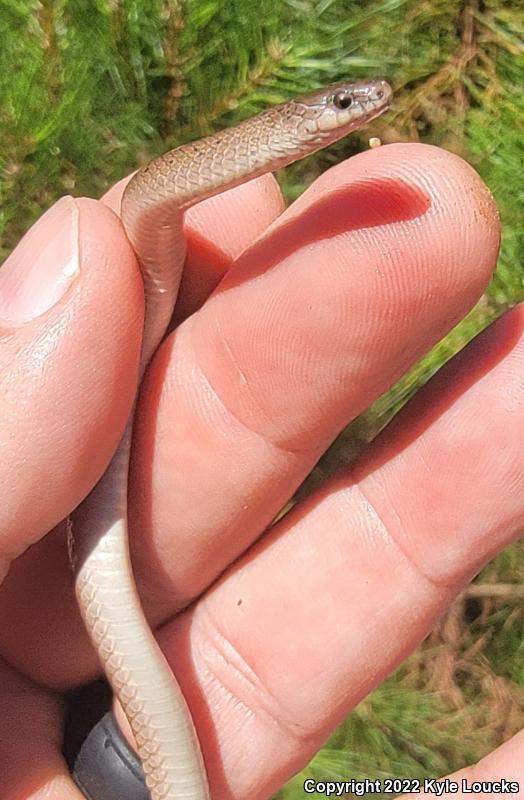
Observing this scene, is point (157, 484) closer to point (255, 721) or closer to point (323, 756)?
point (255, 721)

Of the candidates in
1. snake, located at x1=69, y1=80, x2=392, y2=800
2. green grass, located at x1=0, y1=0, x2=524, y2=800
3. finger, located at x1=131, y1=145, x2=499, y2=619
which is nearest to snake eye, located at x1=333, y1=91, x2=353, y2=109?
snake, located at x1=69, y1=80, x2=392, y2=800

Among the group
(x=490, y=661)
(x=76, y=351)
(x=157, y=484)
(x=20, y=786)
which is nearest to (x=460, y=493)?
(x=157, y=484)

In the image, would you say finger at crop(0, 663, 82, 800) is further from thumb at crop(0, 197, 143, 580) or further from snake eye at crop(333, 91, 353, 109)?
snake eye at crop(333, 91, 353, 109)

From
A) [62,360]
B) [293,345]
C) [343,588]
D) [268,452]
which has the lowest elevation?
[343,588]

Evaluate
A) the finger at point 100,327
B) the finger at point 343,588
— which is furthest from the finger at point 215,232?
the finger at point 343,588

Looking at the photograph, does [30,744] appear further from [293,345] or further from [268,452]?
[293,345]

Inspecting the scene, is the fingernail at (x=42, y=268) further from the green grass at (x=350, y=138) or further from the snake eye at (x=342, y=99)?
the green grass at (x=350, y=138)

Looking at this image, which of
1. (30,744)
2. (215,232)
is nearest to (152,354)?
(215,232)
